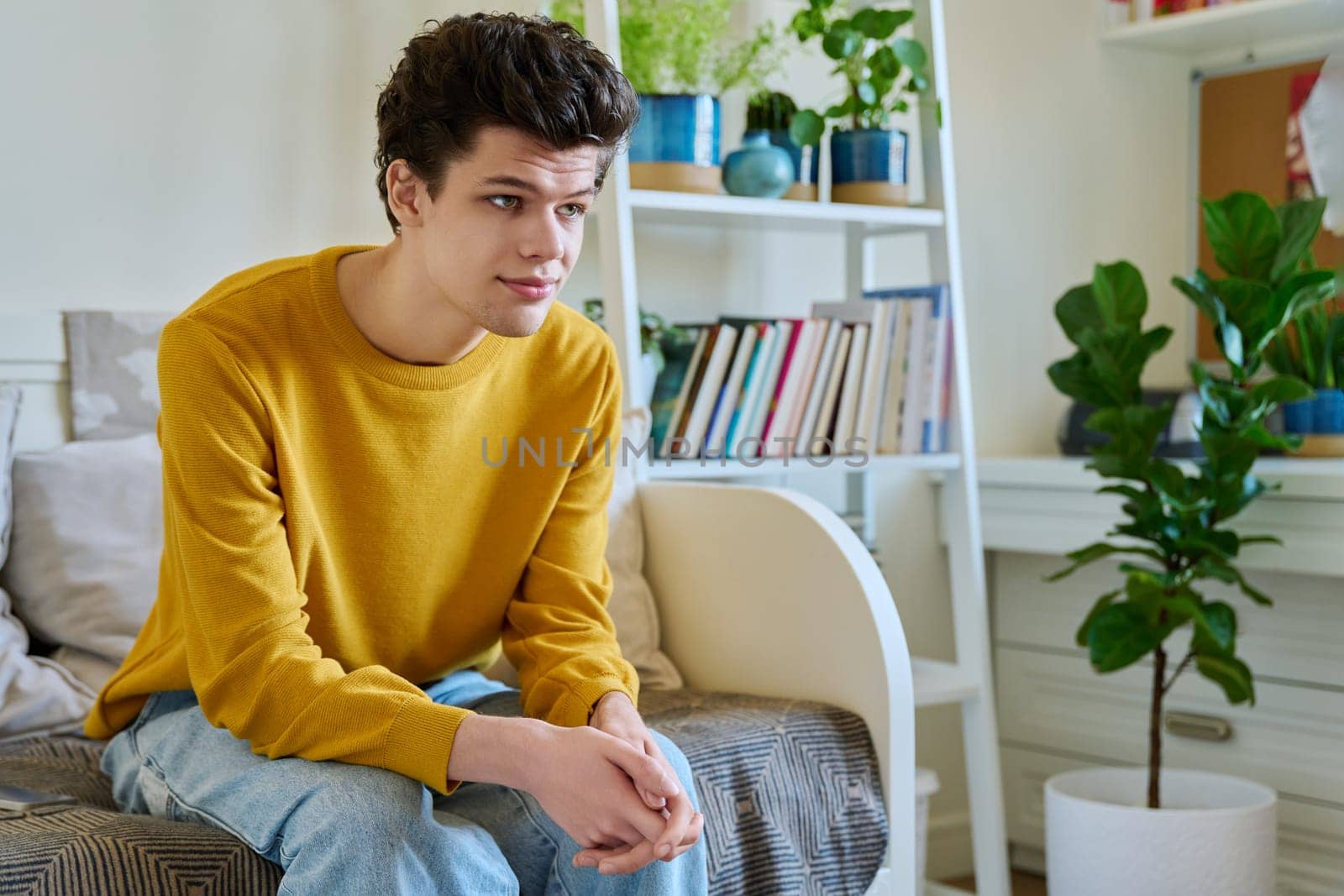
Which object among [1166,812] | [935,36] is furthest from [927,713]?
[935,36]

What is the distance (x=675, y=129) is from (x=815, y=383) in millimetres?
398

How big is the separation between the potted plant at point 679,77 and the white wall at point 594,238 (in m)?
0.16

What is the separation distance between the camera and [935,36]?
80.0 inches

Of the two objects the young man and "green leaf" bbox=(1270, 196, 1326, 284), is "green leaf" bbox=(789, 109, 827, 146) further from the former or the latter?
the young man

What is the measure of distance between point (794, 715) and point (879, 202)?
876mm

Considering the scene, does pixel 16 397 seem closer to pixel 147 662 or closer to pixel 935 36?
pixel 147 662

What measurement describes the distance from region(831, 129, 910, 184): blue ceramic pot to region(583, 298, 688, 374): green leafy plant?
338 mm

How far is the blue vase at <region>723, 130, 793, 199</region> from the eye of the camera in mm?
1903

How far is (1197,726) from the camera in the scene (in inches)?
83.0

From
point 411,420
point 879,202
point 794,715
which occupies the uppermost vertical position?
point 879,202

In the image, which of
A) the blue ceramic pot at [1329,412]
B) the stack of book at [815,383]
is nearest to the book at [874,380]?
the stack of book at [815,383]

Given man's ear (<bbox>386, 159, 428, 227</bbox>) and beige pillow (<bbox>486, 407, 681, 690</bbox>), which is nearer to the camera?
man's ear (<bbox>386, 159, 428, 227</bbox>)

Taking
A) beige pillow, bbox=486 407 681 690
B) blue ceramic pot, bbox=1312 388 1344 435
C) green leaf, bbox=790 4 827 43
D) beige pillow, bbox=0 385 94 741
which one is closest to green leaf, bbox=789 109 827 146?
green leaf, bbox=790 4 827 43

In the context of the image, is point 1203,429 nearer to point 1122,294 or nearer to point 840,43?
point 1122,294
